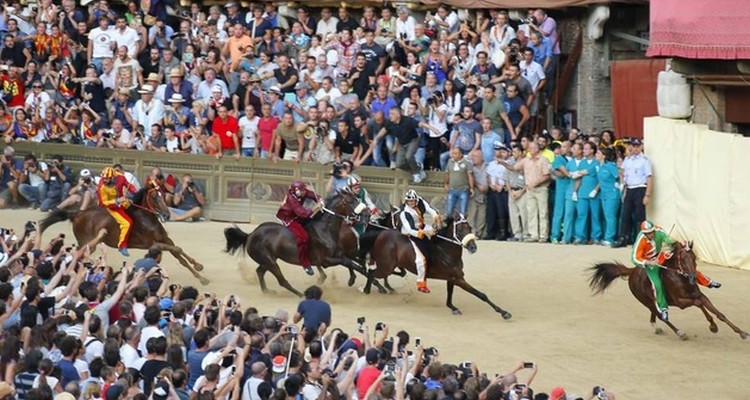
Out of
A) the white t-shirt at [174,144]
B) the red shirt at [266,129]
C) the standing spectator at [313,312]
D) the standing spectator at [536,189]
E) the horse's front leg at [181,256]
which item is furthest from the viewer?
the white t-shirt at [174,144]

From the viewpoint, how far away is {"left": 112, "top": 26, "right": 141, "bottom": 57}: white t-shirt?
30406 mm

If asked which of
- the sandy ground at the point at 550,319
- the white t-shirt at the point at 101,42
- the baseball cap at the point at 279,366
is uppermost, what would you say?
the white t-shirt at the point at 101,42

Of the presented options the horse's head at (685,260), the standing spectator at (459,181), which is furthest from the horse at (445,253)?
the standing spectator at (459,181)

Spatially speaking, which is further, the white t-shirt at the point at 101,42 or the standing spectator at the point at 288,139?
the white t-shirt at the point at 101,42

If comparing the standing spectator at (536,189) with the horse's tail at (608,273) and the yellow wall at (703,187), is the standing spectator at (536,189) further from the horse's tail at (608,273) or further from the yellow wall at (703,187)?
the horse's tail at (608,273)

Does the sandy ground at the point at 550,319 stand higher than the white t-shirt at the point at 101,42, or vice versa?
the white t-shirt at the point at 101,42

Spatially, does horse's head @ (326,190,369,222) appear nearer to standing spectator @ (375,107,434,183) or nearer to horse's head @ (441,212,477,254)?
horse's head @ (441,212,477,254)

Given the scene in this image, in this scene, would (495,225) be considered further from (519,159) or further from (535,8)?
(535,8)

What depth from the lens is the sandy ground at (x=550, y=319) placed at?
18.1 metres

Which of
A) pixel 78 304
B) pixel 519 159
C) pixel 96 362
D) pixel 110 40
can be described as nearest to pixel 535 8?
pixel 519 159

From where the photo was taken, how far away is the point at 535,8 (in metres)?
27.9

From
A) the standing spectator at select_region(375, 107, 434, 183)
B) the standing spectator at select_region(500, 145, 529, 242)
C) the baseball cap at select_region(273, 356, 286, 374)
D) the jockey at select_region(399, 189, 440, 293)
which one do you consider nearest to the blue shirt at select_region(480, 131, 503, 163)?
the standing spectator at select_region(500, 145, 529, 242)

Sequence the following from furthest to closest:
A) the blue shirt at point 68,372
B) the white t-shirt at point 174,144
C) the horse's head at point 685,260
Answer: the white t-shirt at point 174,144 → the horse's head at point 685,260 → the blue shirt at point 68,372

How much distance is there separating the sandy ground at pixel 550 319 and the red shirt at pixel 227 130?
81.9 inches
